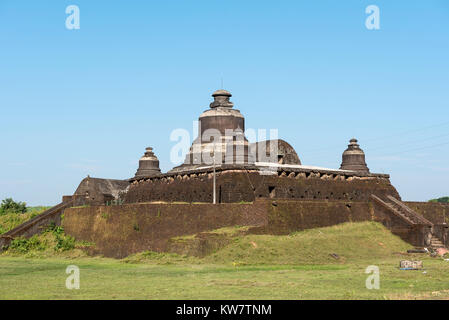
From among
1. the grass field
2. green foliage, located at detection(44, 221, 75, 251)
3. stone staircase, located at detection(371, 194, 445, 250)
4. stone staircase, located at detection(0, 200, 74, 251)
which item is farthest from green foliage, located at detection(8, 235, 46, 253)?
stone staircase, located at detection(371, 194, 445, 250)

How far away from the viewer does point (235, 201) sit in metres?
30.2

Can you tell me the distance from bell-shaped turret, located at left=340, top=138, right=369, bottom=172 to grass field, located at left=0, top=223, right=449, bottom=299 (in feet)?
33.3

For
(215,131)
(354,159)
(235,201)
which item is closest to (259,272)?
(235,201)

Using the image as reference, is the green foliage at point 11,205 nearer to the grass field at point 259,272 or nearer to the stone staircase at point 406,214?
the grass field at point 259,272

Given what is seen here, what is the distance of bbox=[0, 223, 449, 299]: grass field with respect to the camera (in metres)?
15.5

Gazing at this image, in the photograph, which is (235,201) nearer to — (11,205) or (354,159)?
(354,159)

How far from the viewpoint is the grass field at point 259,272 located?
15.5m

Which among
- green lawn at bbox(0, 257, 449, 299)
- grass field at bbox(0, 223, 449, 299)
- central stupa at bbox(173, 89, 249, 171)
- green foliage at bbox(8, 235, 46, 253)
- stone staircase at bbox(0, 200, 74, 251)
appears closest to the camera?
green lawn at bbox(0, 257, 449, 299)

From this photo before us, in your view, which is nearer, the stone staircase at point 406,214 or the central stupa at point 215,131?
the stone staircase at point 406,214

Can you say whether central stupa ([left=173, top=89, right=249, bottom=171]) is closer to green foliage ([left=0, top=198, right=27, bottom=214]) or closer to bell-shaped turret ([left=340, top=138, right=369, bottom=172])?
bell-shaped turret ([left=340, top=138, right=369, bottom=172])

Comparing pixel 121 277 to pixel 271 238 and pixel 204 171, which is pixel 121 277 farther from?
pixel 204 171

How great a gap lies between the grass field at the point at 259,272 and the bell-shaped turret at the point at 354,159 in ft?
33.3

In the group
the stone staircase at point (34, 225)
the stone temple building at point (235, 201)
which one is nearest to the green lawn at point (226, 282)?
the stone temple building at point (235, 201)
